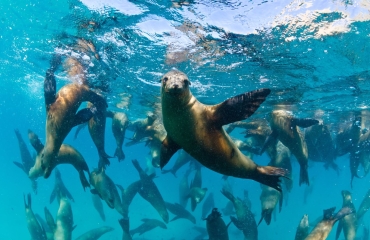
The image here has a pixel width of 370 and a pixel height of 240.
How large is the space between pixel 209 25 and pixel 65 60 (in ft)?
22.7

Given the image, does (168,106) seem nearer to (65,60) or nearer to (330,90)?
(65,60)

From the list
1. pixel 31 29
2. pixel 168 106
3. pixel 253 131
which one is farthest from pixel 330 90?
pixel 31 29

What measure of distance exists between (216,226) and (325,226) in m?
2.58

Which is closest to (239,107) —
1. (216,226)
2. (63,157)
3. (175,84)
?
(175,84)

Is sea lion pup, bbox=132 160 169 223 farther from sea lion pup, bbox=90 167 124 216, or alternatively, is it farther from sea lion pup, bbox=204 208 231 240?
sea lion pup, bbox=204 208 231 240

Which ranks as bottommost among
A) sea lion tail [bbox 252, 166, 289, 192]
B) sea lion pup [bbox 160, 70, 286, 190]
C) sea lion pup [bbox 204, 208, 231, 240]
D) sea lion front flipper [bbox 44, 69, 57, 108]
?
sea lion pup [bbox 204, 208, 231, 240]

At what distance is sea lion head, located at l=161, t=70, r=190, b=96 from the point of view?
3.24m

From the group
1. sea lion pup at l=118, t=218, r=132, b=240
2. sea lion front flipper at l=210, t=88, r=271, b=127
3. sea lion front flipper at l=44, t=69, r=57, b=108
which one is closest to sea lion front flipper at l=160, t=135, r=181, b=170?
sea lion front flipper at l=210, t=88, r=271, b=127

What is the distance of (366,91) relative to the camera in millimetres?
12109

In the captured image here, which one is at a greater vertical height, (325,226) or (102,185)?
(325,226)

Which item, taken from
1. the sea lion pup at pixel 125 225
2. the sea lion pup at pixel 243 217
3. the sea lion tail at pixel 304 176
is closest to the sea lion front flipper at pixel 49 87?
the sea lion pup at pixel 125 225

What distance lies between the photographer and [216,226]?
6.56m

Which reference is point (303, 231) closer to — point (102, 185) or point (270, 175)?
point (270, 175)

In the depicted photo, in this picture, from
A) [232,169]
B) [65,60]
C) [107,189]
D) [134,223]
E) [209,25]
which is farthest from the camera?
[134,223]
